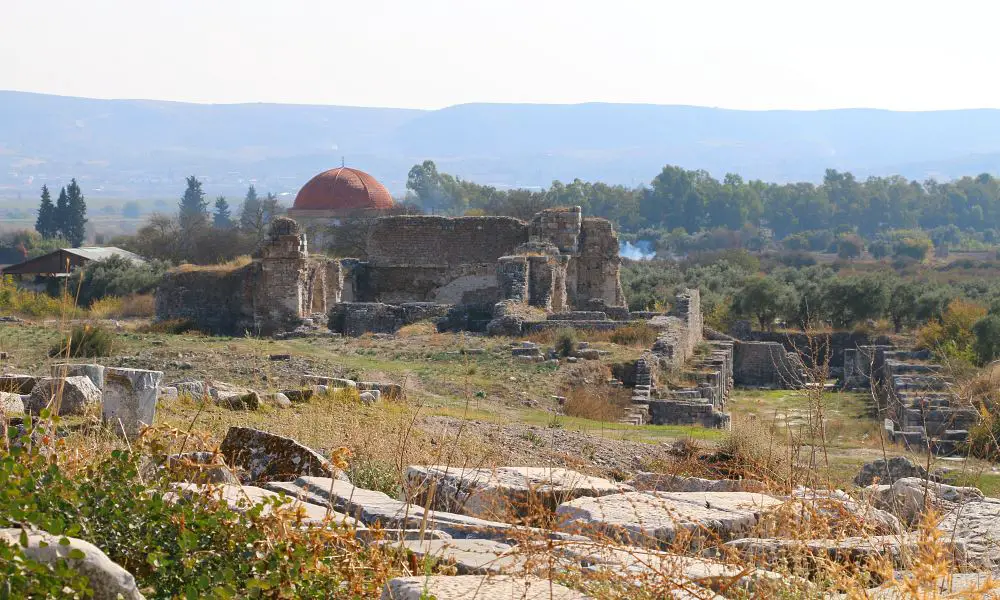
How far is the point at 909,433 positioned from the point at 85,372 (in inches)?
404

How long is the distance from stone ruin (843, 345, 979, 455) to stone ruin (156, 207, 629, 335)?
5557 millimetres

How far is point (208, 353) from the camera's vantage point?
17672mm

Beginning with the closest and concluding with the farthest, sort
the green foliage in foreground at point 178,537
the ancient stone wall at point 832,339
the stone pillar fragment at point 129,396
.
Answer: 1. the green foliage in foreground at point 178,537
2. the stone pillar fragment at point 129,396
3. the ancient stone wall at point 832,339

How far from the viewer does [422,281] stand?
3172 centimetres

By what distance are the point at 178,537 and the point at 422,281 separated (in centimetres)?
2756

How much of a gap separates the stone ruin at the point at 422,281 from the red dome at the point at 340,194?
2173cm

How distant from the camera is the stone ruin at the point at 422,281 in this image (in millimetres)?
25766

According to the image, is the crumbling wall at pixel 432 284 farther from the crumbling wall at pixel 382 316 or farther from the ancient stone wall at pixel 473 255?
the crumbling wall at pixel 382 316

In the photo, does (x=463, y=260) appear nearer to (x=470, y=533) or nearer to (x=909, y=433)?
(x=909, y=433)

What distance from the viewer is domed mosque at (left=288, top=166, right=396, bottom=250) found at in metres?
51.8

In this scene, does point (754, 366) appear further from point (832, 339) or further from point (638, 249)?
point (638, 249)

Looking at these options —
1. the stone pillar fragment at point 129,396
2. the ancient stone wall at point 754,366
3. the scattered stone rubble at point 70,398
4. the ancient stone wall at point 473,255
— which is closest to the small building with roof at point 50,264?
the ancient stone wall at point 473,255

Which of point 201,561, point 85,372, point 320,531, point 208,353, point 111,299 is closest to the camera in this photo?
point 201,561

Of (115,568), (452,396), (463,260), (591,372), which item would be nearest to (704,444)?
(452,396)
